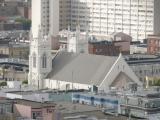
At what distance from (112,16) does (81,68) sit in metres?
57.0

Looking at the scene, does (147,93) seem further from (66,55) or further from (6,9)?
(6,9)

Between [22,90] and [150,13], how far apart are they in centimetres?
6169

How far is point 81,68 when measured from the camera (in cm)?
7319

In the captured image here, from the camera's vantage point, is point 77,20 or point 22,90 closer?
point 22,90

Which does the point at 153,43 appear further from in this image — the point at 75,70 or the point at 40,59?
the point at 75,70

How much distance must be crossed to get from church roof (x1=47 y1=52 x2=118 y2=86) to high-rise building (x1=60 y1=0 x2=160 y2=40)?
50190 mm

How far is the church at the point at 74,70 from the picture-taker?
7144 cm

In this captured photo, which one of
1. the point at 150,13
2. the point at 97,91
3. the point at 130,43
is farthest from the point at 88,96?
the point at 150,13

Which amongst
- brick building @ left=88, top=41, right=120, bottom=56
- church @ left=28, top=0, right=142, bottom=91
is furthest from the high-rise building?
church @ left=28, top=0, right=142, bottom=91

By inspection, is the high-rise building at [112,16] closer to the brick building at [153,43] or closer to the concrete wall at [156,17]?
the concrete wall at [156,17]

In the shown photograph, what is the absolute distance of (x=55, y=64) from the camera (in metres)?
75.7

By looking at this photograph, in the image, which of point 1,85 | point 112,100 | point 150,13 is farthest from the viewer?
point 150,13

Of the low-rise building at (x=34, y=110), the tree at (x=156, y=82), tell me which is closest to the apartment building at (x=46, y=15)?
the tree at (x=156, y=82)

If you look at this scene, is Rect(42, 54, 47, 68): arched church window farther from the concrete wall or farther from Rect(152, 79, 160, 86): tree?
the concrete wall
